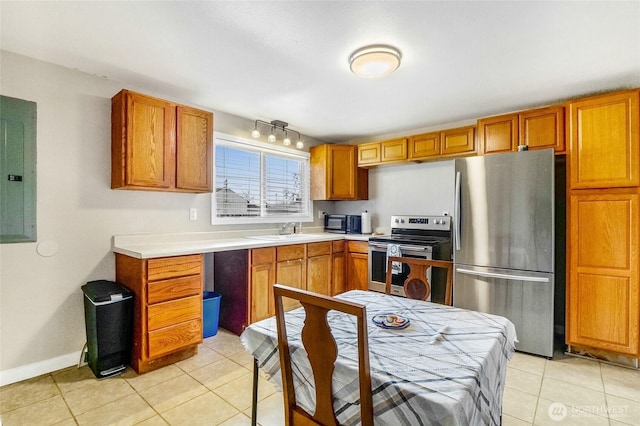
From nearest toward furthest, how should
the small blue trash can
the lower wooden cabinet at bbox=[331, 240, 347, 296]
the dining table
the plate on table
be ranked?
the dining table, the plate on table, the small blue trash can, the lower wooden cabinet at bbox=[331, 240, 347, 296]

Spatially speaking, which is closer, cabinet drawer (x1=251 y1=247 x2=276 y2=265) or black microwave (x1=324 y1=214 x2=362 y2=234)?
cabinet drawer (x1=251 y1=247 x2=276 y2=265)

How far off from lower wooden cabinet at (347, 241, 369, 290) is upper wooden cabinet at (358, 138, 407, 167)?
3.78ft

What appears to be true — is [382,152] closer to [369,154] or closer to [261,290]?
[369,154]

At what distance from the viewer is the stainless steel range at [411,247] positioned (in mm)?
3357

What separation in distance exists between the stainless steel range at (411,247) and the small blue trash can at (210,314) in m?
1.85

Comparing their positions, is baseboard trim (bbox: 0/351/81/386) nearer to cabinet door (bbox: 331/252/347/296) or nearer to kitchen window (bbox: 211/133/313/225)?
kitchen window (bbox: 211/133/313/225)

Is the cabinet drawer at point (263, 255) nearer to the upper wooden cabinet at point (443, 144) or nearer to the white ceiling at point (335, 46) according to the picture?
the white ceiling at point (335, 46)

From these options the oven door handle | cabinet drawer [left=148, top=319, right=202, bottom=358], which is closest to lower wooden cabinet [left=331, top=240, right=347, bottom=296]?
the oven door handle

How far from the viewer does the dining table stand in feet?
2.88

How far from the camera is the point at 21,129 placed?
2.26 m

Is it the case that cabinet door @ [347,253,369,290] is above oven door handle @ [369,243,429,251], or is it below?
below

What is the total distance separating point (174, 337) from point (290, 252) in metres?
1.42

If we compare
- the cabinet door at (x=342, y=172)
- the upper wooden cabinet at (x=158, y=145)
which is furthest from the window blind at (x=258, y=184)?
the upper wooden cabinet at (x=158, y=145)

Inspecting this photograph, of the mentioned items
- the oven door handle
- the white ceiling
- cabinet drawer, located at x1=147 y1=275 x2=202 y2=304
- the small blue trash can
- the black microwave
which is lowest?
the small blue trash can
